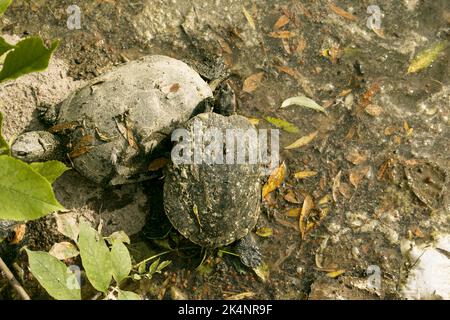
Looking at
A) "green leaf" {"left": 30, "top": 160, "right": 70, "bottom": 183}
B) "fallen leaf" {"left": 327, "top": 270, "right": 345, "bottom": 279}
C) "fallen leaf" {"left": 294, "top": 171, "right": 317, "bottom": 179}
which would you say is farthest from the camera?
"fallen leaf" {"left": 294, "top": 171, "right": 317, "bottom": 179}

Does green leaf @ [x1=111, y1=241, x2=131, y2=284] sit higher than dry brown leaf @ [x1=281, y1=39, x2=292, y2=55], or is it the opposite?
dry brown leaf @ [x1=281, y1=39, x2=292, y2=55]

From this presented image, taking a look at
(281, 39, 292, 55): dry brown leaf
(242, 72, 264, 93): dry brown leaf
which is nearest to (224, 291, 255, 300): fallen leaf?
(242, 72, 264, 93): dry brown leaf

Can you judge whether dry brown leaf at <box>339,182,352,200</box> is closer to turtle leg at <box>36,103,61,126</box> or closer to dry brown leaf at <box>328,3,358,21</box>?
dry brown leaf at <box>328,3,358,21</box>

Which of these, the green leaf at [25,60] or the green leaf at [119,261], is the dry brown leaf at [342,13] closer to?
the green leaf at [119,261]

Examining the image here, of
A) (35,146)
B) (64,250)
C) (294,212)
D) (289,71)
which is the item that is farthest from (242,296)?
(289,71)

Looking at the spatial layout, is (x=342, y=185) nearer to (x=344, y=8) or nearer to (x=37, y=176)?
(x=344, y=8)

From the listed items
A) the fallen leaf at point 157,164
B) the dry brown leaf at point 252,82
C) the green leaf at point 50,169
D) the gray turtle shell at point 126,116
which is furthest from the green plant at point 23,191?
the dry brown leaf at point 252,82

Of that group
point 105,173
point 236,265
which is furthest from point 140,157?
point 236,265
